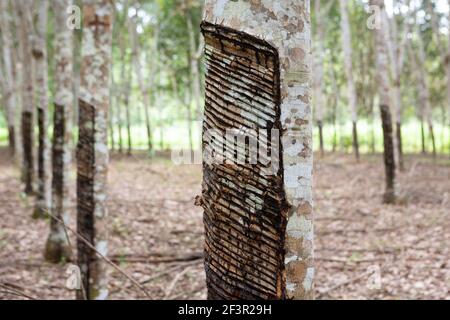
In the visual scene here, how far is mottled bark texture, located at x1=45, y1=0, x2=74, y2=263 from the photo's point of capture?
7059mm

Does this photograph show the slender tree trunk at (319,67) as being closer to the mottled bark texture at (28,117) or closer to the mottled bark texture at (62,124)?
the mottled bark texture at (28,117)

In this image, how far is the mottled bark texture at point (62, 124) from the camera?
706cm

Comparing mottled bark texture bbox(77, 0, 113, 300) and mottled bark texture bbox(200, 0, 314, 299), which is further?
mottled bark texture bbox(77, 0, 113, 300)

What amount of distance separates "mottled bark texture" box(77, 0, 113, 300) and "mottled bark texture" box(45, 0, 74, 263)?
7.96ft


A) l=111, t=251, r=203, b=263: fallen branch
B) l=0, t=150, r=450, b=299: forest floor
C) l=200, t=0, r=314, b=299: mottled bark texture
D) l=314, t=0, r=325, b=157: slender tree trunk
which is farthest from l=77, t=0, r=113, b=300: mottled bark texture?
l=314, t=0, r=325, b=157: slender tree trunk

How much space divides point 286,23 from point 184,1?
65.3ft

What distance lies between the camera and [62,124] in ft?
23.4

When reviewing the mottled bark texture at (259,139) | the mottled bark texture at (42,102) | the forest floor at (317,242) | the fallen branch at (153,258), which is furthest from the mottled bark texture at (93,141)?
the mottled bark texture at (42,102)

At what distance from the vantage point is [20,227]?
8.84 meters

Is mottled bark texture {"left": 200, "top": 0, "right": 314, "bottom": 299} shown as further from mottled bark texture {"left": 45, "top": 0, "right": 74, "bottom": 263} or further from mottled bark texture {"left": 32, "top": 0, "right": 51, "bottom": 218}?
mottled bark texture {"left": 32, "top": 0, "right": 51, "bottom": 218}

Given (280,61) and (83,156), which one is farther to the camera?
(83,156)
